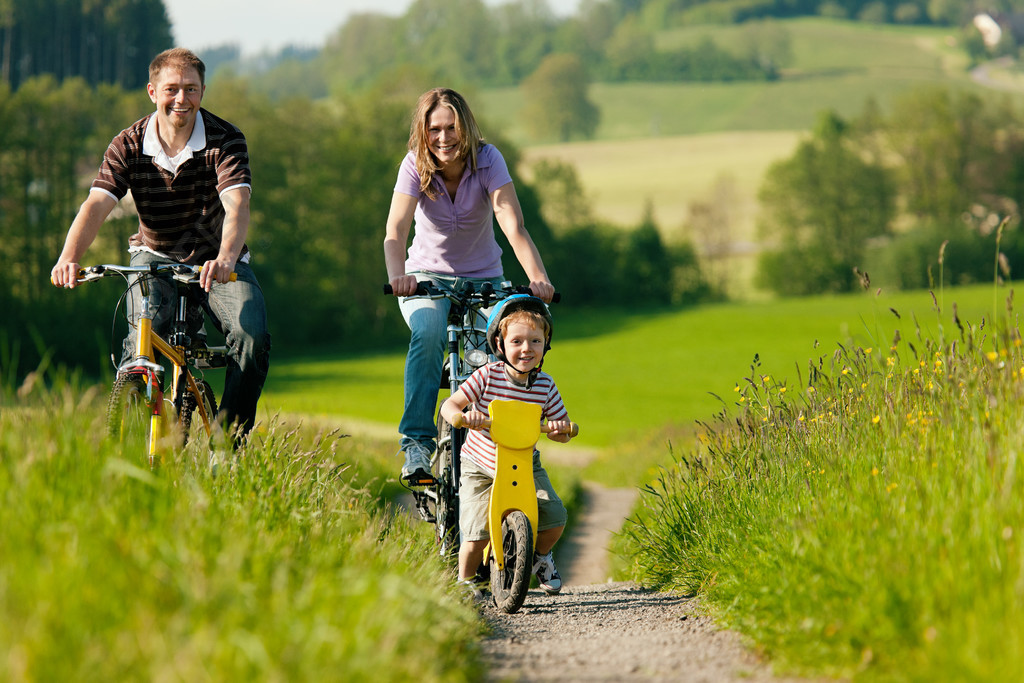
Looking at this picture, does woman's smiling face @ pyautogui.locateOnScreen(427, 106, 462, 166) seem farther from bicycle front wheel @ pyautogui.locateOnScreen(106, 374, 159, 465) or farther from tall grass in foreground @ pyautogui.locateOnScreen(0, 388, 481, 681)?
tall grass in foreground @ pyautogui.locateOnScreen(0, 388, 481, 681)

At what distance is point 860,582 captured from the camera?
3309 mm

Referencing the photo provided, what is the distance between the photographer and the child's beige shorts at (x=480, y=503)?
17.0 feet

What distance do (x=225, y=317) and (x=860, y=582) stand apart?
11.9 feet

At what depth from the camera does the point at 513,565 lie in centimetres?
511

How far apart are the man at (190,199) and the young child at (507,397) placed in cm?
121

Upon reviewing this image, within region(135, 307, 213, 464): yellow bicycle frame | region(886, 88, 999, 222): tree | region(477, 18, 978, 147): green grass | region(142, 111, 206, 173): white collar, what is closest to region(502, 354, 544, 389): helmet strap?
region(135, 307, 213, 464): yellow bicycle frame

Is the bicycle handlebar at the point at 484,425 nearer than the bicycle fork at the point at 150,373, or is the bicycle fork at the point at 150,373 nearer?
the bicycle fork at the point at 150,373

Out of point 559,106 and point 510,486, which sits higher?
point 559,106

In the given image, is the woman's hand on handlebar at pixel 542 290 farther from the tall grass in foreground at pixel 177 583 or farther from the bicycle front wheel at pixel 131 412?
the bicycle front wheel at pixel 131 412

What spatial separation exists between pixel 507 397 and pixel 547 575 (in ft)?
2.83

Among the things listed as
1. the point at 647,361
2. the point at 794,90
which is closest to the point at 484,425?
the point at 647,361

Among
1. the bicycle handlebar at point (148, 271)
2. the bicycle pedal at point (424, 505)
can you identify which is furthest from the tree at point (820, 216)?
the bicycle handlebar at point (148, 271)

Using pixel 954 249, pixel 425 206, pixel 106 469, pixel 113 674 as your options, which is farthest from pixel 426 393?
pixel 954 249

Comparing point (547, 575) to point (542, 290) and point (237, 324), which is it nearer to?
point (542, 290)
